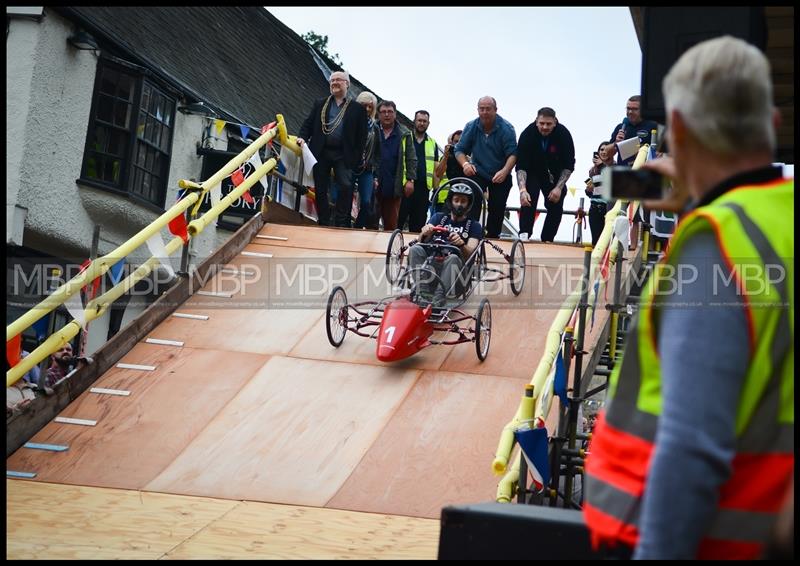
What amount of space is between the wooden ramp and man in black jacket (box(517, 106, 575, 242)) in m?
1.86

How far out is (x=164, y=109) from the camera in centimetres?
1820

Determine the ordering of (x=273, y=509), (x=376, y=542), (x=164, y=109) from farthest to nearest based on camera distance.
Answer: (x=164, y=109) < (x=273, y=509) < (x=376, y=542)

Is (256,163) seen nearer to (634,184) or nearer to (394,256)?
(394,256)

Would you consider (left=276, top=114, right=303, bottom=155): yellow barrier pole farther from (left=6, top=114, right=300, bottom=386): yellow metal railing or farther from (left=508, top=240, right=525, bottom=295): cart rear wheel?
(left=508, top=240, right=525, bottom=295): cart rear wheel

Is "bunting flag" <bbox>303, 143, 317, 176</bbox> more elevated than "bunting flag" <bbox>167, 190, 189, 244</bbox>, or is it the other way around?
"bunting flag" <bbox>303, 143, 317, 176</bbox>

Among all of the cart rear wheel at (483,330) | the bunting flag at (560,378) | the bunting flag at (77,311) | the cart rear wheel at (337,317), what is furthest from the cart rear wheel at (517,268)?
the bunting flag at (77,311)

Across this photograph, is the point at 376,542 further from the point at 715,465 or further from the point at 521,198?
the point at 521,198

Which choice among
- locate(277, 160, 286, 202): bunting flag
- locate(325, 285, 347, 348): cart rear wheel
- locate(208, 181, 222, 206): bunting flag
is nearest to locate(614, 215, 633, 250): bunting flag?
locate(325, 285, 347, 348): cart rear wheel

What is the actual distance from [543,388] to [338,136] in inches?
306

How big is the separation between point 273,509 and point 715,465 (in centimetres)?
554

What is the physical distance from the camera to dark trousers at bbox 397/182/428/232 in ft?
51.9

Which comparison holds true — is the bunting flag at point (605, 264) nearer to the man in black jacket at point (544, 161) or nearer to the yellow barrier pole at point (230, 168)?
the man in black jacket at point (544, 161)

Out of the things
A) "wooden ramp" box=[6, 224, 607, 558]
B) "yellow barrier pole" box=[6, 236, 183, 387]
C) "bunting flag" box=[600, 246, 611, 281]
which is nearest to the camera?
"wooden ramp" box=[6, 224, 607, 558]

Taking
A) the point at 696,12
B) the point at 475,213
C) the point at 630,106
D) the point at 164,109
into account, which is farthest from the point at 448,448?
the point at 164,109
